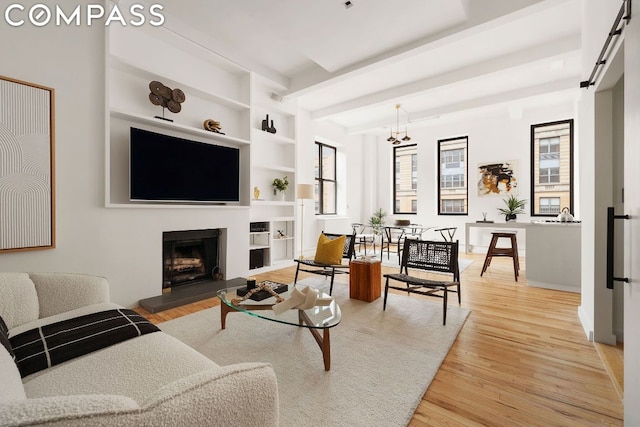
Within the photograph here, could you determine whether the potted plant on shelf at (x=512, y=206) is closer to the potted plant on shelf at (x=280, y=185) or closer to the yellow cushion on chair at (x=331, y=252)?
the yellow cushion on chair at (x=331, y=252)

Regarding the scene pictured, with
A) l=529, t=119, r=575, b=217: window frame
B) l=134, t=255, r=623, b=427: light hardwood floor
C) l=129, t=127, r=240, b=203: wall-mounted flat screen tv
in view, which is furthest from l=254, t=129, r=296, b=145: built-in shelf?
l=529, t=119, r=575, b=217: window frame

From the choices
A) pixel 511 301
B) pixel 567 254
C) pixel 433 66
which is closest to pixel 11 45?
pixel 433 66

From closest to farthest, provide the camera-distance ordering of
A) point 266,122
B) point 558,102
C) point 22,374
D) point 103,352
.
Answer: point 22,374 < point 103,352 < point 266,122 < point 558,102

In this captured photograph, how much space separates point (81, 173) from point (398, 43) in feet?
12.7

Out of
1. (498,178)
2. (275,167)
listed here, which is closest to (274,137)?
(275,167)

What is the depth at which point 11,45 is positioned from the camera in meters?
2.57

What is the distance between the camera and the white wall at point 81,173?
2.67 meters

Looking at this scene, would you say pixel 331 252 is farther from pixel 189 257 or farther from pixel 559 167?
pixel 559 167

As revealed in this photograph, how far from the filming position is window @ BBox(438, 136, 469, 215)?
795cm

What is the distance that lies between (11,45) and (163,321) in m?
2.78

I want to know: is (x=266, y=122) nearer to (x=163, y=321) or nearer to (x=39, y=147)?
(x=39, y=147)

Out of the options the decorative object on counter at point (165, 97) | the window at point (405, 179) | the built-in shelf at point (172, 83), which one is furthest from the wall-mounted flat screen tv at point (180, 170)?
the window at point (405, 179)

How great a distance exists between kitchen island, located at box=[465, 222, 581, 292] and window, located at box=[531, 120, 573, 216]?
3409mm

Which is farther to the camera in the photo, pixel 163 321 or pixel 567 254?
pixel 567 254
